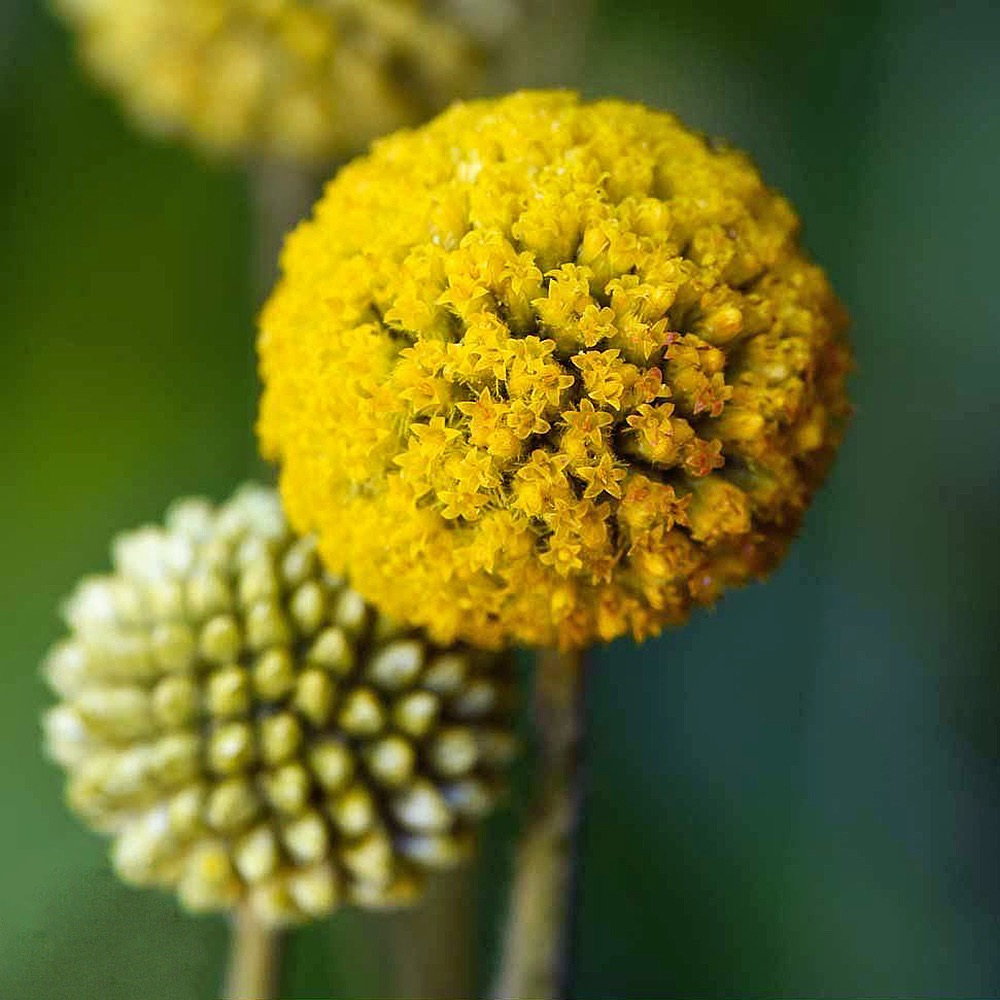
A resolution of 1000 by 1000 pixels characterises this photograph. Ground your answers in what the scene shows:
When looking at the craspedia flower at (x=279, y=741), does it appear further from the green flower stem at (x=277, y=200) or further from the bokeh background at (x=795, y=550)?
the green flower stem at (x=277, y=200)

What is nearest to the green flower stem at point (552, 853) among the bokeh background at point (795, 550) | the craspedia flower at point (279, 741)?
the craspedia flower at point (279, 741)

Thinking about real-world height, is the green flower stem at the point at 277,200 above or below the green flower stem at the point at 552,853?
above

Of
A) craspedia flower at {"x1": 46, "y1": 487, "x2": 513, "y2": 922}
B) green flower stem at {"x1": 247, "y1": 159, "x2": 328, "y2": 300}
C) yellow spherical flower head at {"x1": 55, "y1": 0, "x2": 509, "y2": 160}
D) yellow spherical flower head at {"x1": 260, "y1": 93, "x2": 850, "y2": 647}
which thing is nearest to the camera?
yellow spherical flower head at {"x1": 260, "y1": 93, "x2": 850, "y2": 647}

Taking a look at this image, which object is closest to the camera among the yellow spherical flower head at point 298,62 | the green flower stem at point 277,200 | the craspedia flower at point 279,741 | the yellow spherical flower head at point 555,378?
the yellow spherical flower head at point 555,378

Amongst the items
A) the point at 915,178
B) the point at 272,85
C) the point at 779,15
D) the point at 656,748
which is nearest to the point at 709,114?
the point at 779,15

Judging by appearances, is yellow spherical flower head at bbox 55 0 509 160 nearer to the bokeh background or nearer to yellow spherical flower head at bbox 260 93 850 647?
the bokeh background

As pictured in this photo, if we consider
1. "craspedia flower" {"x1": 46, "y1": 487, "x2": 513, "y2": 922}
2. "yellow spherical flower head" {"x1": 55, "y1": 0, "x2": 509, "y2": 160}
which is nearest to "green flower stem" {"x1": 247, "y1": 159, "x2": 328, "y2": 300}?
"yellow spherical flower head" {"x1": 55, "y1": 0, "x2": 509, "y2": 160}

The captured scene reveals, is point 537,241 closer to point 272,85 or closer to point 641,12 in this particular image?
point 272,85
